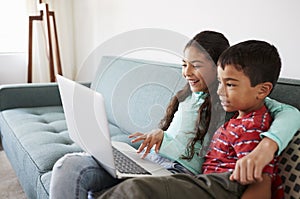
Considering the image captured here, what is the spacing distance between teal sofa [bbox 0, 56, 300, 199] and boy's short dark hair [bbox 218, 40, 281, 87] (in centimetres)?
16

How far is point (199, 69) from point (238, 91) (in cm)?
22

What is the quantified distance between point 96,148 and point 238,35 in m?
0.89

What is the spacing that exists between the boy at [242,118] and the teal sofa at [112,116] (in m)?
0.16

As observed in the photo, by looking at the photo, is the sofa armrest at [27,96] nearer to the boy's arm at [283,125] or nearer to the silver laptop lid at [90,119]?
the silver laptop lid at [90,119]

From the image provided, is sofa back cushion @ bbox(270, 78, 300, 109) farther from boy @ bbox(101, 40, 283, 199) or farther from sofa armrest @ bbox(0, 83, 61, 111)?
sofa armrest @ bbox(0, 83, 61, 111)

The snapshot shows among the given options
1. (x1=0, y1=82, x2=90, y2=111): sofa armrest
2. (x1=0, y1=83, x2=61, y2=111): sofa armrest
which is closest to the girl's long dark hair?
(x1=0, y1=82, x2=90, y2=111): sofa armrest

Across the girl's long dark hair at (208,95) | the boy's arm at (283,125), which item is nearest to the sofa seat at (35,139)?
the girl's long dark hair at (208,95)

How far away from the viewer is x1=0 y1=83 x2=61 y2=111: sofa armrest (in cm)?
223

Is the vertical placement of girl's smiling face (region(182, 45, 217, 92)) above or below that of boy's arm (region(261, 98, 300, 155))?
above

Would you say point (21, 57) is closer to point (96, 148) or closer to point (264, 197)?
point (96, 148)

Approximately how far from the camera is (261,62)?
36.5 inches

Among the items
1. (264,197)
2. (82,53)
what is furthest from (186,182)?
(82,53)

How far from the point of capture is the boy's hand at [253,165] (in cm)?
77

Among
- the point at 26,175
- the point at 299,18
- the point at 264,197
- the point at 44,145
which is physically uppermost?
the point at 299,18
